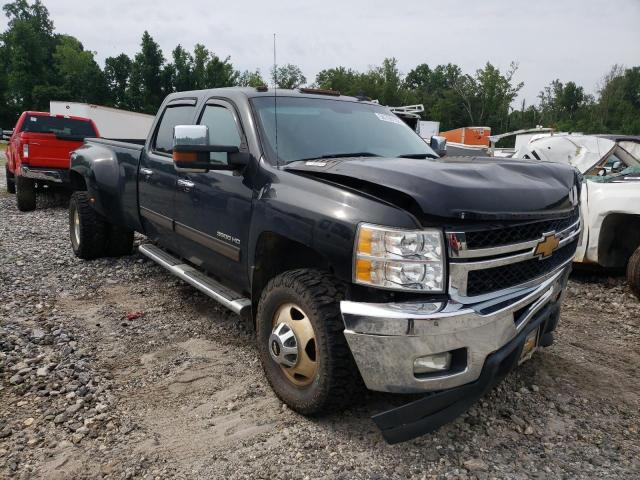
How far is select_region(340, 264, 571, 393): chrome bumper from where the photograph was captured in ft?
7.32

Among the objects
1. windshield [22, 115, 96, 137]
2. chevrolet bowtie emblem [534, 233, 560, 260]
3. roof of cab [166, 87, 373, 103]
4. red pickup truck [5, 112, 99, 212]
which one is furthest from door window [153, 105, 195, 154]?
windshield [22, 115, 96, 137]

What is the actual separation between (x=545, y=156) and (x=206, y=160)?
5537 millimetres

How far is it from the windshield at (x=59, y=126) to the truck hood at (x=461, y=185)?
9.03 metres

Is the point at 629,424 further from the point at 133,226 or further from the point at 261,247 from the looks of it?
the point at 133,226

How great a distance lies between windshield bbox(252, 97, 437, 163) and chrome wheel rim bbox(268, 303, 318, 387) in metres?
0.96

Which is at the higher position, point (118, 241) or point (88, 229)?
point (88, 229)

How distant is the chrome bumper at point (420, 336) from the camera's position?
7.32 ft

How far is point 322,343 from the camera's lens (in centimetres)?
254

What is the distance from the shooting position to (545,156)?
7.14m

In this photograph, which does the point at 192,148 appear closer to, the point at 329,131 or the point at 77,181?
the point at 329,131

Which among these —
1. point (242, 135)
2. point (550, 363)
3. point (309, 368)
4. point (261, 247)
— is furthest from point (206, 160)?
point (550, 363)

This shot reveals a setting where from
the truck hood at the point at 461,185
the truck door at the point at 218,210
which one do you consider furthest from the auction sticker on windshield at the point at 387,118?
the truck hood at the point at 461,185

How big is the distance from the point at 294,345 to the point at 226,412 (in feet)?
1.99

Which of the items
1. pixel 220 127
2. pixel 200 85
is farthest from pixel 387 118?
pixel 200 85
